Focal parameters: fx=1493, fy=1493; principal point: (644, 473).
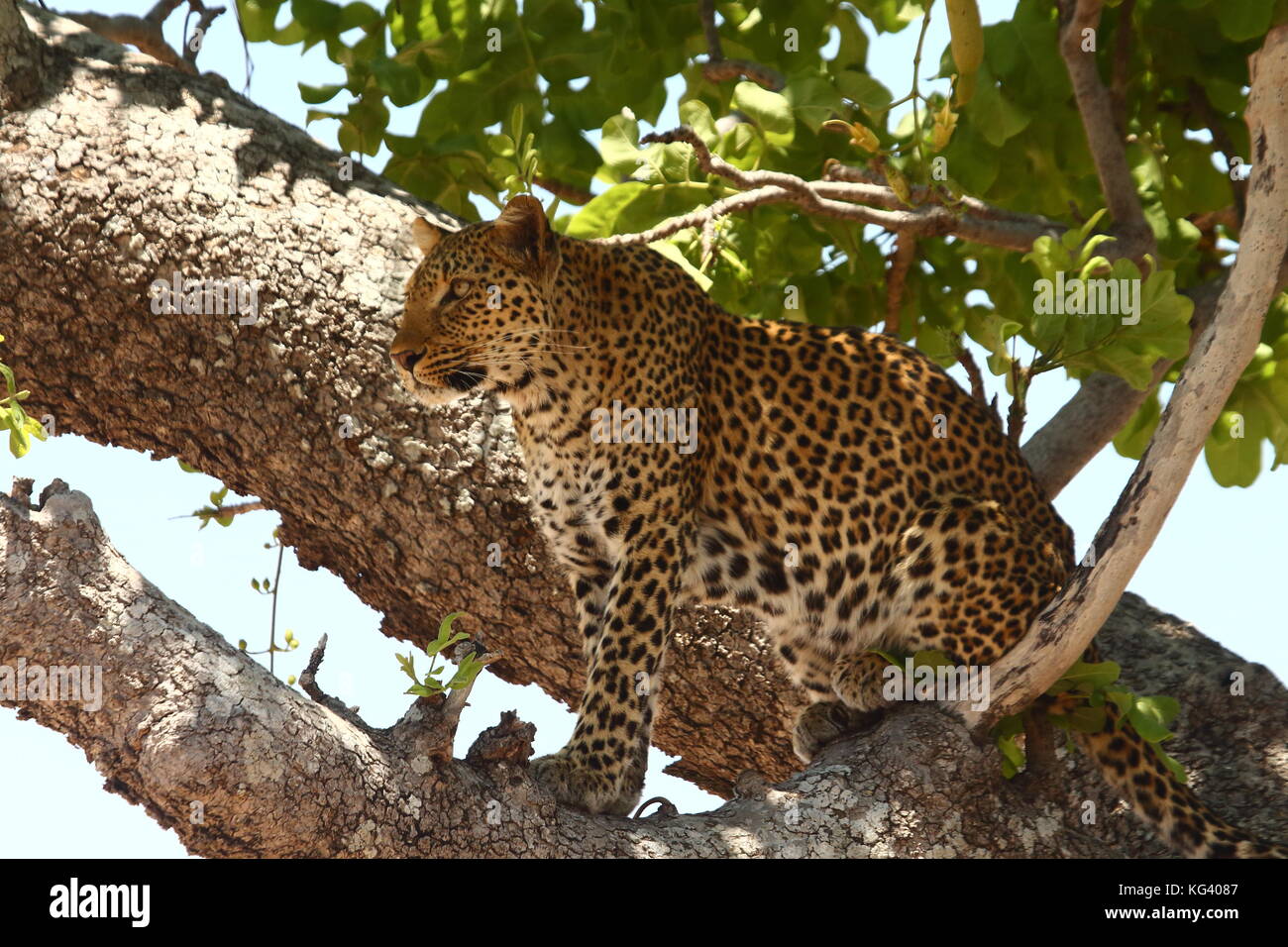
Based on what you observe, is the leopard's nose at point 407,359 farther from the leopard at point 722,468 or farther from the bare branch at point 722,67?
the bare branch at point 722,67

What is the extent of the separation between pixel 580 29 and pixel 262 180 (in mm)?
2330

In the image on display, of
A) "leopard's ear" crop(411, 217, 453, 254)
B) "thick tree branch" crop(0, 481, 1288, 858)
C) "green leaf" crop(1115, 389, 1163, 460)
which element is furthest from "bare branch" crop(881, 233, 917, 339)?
"thick tree branch" crop(0, 481, 1288, 858)

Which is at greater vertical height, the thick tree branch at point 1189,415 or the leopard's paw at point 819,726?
the thick tree branch at point 1189,415

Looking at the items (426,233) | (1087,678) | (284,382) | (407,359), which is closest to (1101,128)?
(1087,678)

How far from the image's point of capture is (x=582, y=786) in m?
5.20

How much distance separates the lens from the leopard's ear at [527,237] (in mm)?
5782

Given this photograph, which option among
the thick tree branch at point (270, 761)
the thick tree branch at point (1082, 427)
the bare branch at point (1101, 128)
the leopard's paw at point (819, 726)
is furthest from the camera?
the thick tree branch at point (1082, 427)

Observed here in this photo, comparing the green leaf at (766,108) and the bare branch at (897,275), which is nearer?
the green leaf at (766,108)

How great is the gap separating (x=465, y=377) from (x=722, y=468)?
109 centimetres

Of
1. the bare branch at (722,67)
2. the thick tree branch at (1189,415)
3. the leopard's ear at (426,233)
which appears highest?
the bare branch at (722,67)

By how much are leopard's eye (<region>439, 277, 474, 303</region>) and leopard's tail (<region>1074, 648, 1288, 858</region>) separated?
2847mm

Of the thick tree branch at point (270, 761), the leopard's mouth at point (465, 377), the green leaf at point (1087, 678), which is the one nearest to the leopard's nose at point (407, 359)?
the leopard's mouth at point (465, 377)

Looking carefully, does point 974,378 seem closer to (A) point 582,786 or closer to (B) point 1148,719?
(B) point 1148,719
